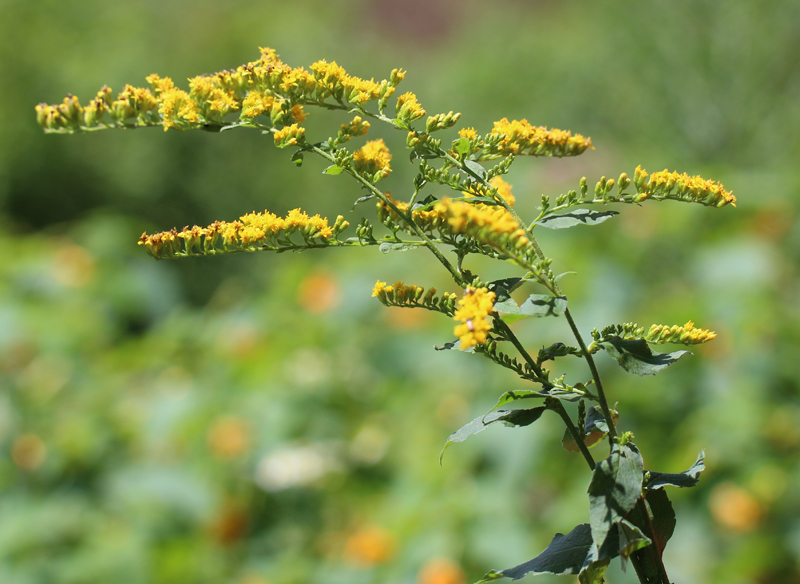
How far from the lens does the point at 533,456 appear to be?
12.4 ft

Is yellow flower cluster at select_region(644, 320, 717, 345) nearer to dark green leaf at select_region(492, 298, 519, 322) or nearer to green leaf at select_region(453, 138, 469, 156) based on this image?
dark green leaf at select_region(492, 298, 519, 322)

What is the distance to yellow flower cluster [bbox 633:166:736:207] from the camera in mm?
929

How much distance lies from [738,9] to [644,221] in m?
9.91

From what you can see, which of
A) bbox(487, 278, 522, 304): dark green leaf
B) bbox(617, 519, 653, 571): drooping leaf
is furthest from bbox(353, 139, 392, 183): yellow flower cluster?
bbox(617, 519, 653, 571): drooping leaf

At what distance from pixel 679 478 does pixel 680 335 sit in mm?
193

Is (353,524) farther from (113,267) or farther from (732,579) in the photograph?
(113,267)

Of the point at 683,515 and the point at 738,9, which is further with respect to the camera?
the point at 738,9

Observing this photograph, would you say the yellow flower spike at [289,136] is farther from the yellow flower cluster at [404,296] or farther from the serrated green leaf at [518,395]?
the serrated green leaf at [518,395]

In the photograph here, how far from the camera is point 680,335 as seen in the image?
0.89 metres

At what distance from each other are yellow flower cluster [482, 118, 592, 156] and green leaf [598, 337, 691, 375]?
Result: 0.30 meters

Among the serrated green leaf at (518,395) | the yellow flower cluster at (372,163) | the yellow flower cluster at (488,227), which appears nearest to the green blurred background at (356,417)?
the serrated green leaf at (518,395)

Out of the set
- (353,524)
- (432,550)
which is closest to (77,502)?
(353,524)

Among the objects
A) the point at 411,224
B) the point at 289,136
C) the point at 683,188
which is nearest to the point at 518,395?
the point at 411,224

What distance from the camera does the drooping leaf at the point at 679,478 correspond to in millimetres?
879
